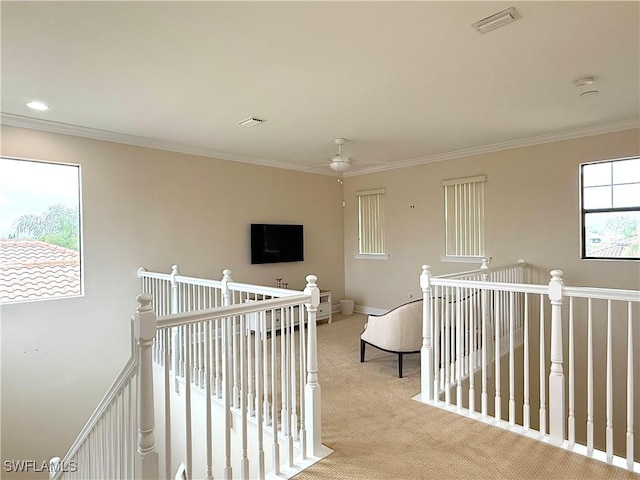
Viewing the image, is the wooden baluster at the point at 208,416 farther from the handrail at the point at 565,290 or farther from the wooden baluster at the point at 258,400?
the handrail at the point at 565,290

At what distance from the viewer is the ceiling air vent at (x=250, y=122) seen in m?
3.83

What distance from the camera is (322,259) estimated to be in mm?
6750

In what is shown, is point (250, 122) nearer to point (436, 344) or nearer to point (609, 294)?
point (436, 344)

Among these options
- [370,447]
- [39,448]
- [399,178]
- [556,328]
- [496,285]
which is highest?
[399,178]

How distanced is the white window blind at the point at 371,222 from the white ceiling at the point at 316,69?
2164 mm

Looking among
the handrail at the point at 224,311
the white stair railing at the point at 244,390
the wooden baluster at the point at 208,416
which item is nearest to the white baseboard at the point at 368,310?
the white stair railing at the point at 244,390

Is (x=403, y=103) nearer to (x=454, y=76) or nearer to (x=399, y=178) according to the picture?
(x=454, y=76)

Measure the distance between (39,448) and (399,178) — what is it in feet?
19.3

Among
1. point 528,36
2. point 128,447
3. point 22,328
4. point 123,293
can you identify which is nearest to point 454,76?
point 528,36

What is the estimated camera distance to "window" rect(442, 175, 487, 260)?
539cm

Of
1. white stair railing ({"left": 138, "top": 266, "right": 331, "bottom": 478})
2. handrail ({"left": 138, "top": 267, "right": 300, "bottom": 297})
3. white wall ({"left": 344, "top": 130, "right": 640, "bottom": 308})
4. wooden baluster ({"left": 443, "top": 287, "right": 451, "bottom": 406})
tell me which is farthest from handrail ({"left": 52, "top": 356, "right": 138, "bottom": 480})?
white wall ({"left": 344, "top": 130, "right": 640, "bottom": 308})

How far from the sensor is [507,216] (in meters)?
5.10

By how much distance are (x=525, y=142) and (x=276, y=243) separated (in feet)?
12.6

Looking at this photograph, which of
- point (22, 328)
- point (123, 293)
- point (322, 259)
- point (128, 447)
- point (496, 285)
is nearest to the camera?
point (128, 447)
